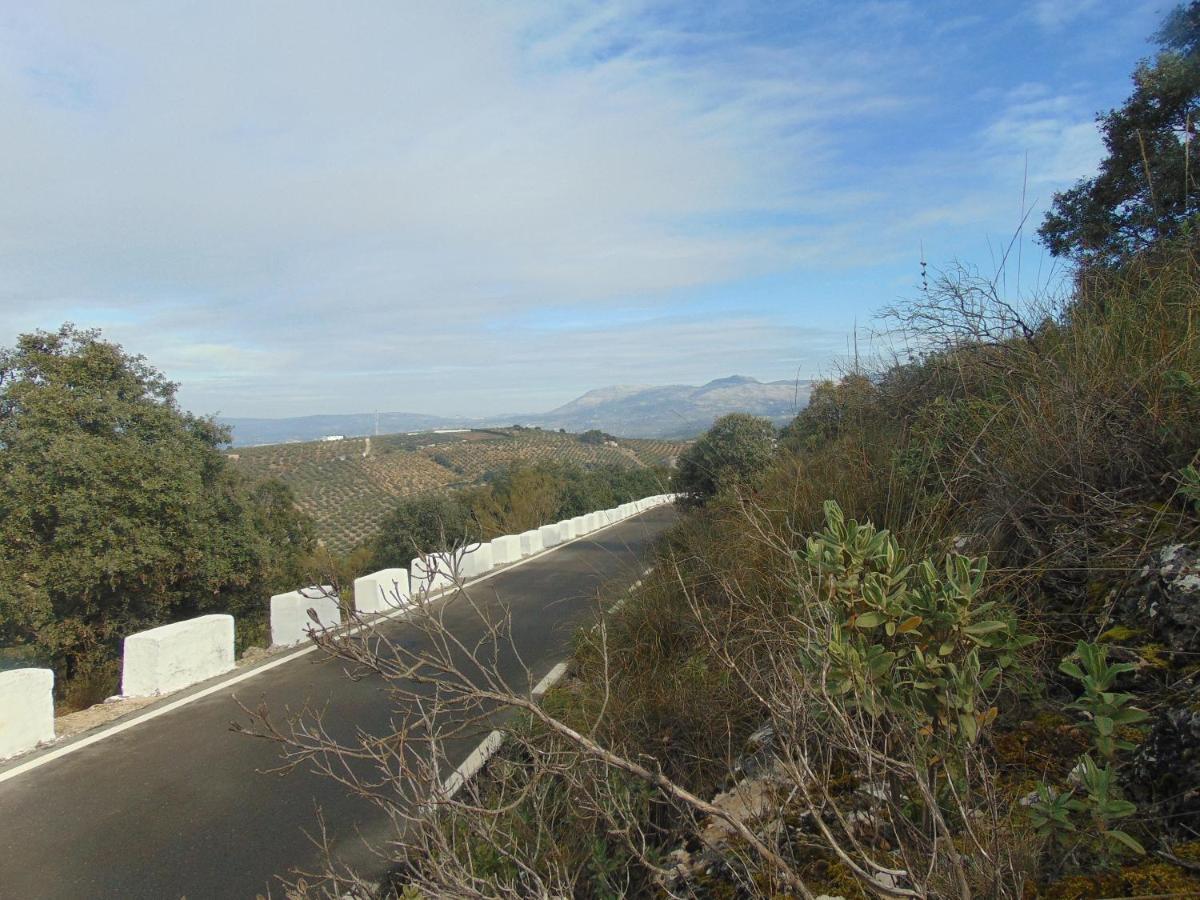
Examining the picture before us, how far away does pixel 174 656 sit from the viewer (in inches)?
289

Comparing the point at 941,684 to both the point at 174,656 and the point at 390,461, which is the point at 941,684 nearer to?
the point at 174,656

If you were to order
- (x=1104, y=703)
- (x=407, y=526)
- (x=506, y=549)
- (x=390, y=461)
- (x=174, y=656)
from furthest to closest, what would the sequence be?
(x=390, y=461), (x=407, y=526), (x=506, y=549), (x=174, y=656), (x=1104, y=703)

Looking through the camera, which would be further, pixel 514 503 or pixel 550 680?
pixel 514 503

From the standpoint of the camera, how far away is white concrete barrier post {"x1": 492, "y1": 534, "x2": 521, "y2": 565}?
15512 mm

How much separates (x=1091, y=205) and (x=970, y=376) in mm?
8390

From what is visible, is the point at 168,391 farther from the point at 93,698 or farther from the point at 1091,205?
the point at 1091,205

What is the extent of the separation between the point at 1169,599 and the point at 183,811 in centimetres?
530

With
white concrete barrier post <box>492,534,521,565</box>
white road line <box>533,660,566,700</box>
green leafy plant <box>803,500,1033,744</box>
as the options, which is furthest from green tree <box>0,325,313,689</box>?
green leafy plant <box>803,500,1033,744</box>

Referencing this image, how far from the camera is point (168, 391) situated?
60.5 feet

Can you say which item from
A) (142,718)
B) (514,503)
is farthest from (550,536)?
(142,718)

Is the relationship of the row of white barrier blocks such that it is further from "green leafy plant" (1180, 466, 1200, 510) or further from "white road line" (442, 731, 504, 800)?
"green leafy plant" (1180, 466, 1200, 510)

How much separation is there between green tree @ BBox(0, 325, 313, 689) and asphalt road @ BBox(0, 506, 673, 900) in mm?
9657

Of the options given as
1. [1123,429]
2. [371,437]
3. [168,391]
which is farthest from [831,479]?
[371,437]

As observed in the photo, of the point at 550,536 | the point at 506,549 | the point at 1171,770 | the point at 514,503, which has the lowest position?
the point at 550,536
